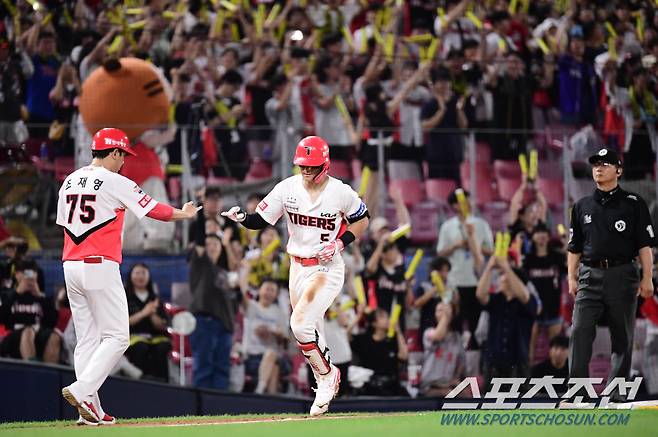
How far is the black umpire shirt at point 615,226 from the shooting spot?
30.2 feet

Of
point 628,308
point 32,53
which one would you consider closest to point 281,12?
point 32,53

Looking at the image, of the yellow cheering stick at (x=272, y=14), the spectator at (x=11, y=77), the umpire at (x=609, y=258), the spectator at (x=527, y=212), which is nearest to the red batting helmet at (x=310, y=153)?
the umpire at (x=609, y=258)

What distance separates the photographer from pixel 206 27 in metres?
15.3

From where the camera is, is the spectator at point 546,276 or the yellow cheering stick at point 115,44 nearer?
the spectator at point 546,276

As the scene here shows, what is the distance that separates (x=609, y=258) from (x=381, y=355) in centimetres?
375

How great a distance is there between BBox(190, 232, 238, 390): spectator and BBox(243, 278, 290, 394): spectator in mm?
199

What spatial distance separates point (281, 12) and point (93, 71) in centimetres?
384

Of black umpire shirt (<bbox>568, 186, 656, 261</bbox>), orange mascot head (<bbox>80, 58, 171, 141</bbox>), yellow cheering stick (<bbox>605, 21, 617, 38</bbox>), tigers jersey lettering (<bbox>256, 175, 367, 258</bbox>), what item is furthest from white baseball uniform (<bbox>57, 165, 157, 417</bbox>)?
yellow cheering stick (<bbox>605, 21, 617, 38</bbox>)

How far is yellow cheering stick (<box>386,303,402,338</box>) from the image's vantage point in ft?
40.8

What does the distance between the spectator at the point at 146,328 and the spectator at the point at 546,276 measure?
162 inches

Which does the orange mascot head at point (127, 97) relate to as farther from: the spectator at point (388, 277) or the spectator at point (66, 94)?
the spectator at point (388, 277)

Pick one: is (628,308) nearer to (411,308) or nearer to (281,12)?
(411,308)

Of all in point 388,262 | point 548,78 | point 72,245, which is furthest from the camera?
point 548,78

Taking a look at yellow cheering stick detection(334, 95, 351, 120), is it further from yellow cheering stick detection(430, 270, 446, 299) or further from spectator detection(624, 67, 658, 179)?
spectator detection(624, 67, 658, 179)
